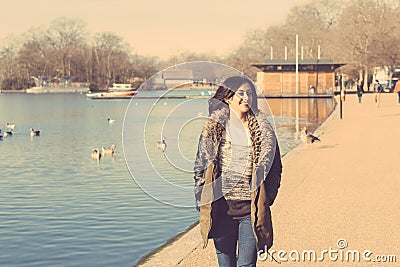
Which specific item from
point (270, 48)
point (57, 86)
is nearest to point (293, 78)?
point (270, 48)

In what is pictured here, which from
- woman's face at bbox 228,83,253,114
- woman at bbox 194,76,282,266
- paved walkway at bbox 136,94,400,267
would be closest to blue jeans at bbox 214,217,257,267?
woman at bbox 194,76,282,266

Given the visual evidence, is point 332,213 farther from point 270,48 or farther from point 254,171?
point 270,48

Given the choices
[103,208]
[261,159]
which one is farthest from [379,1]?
[261,159]

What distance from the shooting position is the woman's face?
4.82 metres

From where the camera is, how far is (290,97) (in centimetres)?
6856

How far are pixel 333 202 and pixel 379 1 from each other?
78.2 metres

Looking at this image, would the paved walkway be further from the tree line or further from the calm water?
the tree line

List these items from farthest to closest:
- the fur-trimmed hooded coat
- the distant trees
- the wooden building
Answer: the distant trees, the wooden building, the fur-trimmed hooded coat

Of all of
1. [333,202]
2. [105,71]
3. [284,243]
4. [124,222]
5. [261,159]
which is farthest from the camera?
[105,71]

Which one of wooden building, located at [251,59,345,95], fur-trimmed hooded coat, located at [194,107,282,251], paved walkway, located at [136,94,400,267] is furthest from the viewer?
wooden building, located at [251,59,345,95]

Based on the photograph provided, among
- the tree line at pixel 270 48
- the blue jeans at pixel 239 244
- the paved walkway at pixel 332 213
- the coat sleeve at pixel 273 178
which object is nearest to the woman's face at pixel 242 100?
the coat sleeve at pixel 273 178

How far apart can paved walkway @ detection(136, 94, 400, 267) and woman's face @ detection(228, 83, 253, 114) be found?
99.7 inches

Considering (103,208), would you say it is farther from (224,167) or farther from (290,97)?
(290,97)

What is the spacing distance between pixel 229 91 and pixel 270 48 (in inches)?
4671
